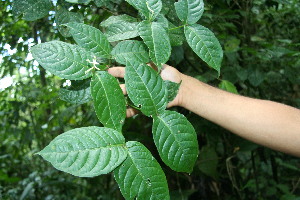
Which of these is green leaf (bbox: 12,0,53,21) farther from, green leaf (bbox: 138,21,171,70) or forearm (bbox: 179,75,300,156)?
forearm (bbox: 179,75,300,156)

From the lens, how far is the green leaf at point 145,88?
2.04 feet

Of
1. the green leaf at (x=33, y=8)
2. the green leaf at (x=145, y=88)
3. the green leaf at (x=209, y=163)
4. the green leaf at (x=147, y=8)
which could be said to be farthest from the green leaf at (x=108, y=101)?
the green leaf at (x=209, y=163)

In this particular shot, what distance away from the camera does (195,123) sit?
1500 mm

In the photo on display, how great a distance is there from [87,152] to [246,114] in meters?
0.67

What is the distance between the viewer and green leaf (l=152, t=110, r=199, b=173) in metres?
0.61

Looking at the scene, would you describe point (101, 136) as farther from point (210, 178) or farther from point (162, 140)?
point (210, 178)

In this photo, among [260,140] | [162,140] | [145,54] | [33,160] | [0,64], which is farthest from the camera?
[33,160]

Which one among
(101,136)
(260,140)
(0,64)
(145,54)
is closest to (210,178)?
(260,140)

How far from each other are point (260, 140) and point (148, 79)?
61 centimetres

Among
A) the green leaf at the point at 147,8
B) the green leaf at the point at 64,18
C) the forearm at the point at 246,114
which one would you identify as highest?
the green leaf at the point at 147,8

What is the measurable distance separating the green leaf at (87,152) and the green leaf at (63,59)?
0.38 feet

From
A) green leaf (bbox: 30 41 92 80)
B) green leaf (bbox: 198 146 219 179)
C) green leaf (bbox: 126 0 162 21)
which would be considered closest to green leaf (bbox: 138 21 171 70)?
green leaf (bbox: 126 0 162 21)

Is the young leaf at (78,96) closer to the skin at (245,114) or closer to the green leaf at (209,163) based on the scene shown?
the skin at (245,114)

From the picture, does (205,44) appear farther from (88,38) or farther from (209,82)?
(209,82)
